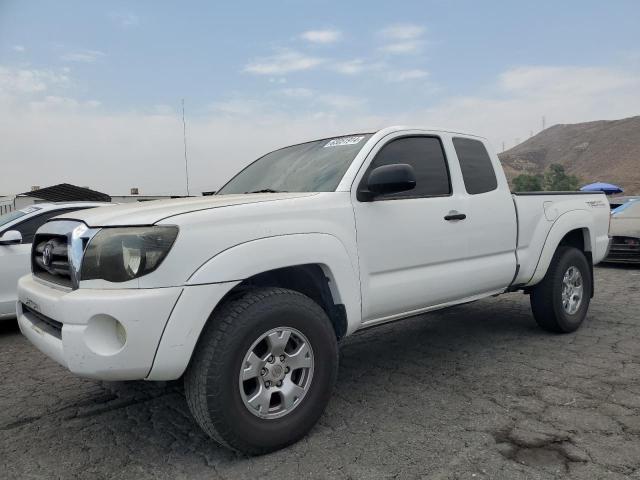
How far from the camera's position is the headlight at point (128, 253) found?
7.80ft

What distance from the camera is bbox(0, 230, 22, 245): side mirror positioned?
5.36m

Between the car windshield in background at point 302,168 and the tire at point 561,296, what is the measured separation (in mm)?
2329

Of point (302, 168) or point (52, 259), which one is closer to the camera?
point (52, 259)

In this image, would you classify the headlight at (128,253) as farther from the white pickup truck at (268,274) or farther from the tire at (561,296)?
the tire at (561,296)

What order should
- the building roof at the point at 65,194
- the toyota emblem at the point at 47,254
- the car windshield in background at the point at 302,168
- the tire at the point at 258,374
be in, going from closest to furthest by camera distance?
the tire at the point at 258,374 < the toyota emblem at the point at 47,254 < the car windshield in background at the point at 302,168 < the building roof at the point at 65,194

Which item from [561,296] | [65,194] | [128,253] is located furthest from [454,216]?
[65,194]

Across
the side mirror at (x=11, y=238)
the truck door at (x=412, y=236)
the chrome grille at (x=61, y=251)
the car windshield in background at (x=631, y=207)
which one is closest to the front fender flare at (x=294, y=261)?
the truck door at (x=412, y=236)

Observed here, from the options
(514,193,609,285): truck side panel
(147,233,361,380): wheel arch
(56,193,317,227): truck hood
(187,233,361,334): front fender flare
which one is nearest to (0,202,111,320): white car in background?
(56,193,317,227): truck hood

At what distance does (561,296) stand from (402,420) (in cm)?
246

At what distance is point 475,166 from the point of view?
13.7 feet

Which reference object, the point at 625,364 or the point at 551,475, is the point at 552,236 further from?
the point at 551,475

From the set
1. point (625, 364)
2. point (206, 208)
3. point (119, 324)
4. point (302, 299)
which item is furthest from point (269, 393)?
point (625, 364)

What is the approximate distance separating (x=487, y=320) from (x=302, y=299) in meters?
3.45

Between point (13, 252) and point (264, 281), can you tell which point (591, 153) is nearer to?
point (13, 252)
